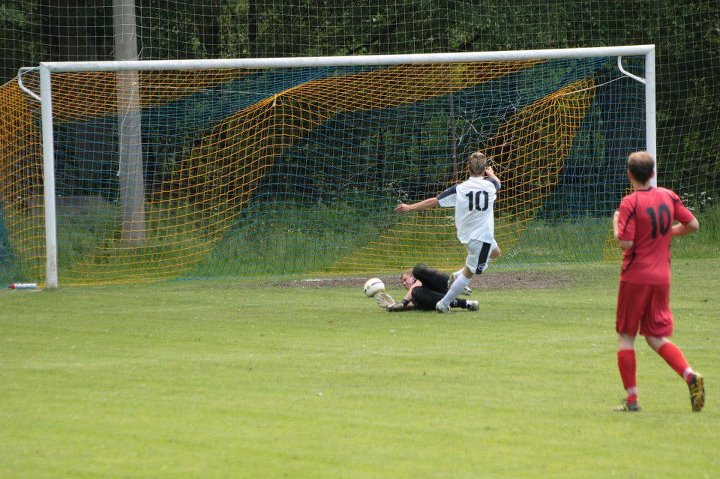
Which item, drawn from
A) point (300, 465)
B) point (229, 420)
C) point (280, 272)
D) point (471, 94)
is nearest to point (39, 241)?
point (280, 272)

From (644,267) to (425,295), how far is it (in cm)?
559

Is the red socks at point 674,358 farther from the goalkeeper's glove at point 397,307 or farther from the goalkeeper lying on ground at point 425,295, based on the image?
the goalkeeper's glove at point 397,307

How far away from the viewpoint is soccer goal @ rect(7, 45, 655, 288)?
16797 mm

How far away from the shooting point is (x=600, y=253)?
18.3 m

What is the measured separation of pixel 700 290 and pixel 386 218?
23.1ft

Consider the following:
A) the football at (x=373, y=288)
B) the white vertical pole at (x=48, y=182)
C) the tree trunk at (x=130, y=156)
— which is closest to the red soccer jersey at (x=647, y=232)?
the football at (x=373, y=288)

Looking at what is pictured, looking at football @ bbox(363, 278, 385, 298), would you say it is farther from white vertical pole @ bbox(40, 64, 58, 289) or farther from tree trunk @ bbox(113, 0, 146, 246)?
tree trunk @ bbox(113, 0, 146, 246)

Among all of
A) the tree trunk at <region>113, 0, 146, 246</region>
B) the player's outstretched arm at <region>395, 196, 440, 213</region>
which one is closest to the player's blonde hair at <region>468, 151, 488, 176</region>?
the player's outstretched arm at <region>395, 196, 440, 213</region>

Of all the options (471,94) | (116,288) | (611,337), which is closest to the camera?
(611,337)

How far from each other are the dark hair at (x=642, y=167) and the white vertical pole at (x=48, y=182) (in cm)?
1025

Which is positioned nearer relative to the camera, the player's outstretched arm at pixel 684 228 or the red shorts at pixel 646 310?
the red shorts at pixel 646 310

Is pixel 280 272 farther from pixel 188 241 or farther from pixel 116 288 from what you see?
pixel 116 288

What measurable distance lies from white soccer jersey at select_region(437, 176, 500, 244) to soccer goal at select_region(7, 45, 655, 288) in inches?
162

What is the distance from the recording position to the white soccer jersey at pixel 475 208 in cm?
1258
